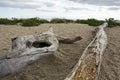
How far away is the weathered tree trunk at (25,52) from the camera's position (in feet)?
22.7

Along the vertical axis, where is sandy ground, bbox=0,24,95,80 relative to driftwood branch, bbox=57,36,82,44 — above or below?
below

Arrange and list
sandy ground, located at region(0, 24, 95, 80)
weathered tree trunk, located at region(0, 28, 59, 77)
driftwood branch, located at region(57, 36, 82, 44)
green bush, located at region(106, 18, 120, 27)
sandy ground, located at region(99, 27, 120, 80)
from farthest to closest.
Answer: green bush, located at region(106, 18, 120, 27) → driftwood branch, located at region(57, 36, 82, 44) → sandy ground, located at region(99, 27, 120, 80) → sandy ground, located at region(0, 24, 95, 80) → weathered tree trunk, located at region(0, 28, 59, 77)

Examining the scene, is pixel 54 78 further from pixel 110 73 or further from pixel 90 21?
pixel 90 21

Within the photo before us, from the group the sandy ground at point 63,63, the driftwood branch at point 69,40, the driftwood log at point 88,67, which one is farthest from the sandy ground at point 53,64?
the driftwood log at point 88,67

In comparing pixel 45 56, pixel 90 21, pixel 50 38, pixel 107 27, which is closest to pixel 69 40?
pixel 50 38

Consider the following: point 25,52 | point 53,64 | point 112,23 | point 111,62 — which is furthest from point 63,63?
point 112,23

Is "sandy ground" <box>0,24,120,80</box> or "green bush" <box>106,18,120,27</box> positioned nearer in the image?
"sandy ground" <box>0,24,120,80</box>

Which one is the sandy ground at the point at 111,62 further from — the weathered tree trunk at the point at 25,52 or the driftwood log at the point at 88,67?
the weathered tree trunk at the point at 25,52

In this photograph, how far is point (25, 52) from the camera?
7195mm

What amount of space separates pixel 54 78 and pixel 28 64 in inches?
32.2

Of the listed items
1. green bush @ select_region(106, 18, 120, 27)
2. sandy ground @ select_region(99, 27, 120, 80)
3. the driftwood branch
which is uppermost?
green bush @ select_region(106, 18, 120, 27)

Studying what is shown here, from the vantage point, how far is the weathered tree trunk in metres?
6.92

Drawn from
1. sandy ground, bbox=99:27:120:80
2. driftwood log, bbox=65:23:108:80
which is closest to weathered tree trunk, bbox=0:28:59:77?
driftwood log, bbox=65:23:108:80

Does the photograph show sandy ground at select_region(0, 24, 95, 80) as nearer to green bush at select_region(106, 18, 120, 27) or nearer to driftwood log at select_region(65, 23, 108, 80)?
driftwood log at select_region(65, 23, 108, 80)
